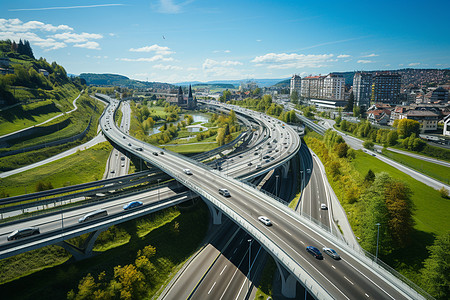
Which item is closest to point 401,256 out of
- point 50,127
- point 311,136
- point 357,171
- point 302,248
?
point 302,248

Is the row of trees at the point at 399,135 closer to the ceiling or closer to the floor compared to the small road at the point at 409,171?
closer to the ceiling

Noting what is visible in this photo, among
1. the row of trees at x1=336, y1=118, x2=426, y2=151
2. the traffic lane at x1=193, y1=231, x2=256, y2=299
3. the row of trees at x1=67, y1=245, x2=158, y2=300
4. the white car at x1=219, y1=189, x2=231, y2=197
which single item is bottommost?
the traffic lane at x1=193, y1=231, x2=256, y2=299

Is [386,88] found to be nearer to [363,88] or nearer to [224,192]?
[363,88]

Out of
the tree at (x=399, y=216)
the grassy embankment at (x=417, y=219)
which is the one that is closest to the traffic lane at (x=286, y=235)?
the tree at (x=399, y=216)

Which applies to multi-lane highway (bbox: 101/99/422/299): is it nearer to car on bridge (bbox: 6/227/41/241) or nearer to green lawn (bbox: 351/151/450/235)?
green lawn (bbox: 351/151/450/235)

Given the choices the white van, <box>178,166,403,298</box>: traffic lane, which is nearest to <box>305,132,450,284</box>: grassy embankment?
<box>178,166,403,298</box>: traffic lane

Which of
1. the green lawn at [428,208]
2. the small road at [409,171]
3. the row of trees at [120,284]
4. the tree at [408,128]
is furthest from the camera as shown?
the tree at [408,128]

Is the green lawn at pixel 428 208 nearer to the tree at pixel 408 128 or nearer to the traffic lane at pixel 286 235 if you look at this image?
the traffic lane at pixel 286 235
